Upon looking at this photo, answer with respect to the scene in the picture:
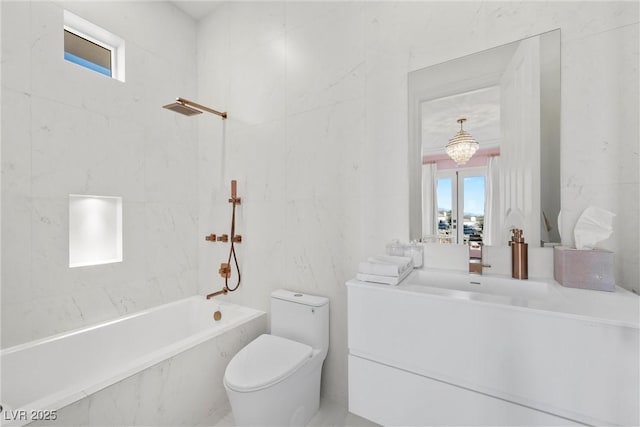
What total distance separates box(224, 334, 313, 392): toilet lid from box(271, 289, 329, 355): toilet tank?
0.27 feet

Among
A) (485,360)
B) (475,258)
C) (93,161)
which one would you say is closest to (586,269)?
(475,258)

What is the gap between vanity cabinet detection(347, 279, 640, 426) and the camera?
80 cm

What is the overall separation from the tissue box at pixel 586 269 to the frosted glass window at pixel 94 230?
8.64 feet

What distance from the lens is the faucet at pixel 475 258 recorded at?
4.47 ft

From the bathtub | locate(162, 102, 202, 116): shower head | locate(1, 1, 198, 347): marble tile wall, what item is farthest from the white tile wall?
locate(162, 102, 202, 116): shower head

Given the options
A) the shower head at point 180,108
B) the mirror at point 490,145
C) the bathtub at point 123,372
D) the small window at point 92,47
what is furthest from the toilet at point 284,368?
the small window at point 92,47

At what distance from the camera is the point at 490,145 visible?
1385 millimetres

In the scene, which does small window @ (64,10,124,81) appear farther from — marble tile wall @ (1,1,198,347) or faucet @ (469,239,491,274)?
faucet @ (469,239,491,274)

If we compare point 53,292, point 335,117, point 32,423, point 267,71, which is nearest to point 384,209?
point 335,117

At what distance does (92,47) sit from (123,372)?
218 cm

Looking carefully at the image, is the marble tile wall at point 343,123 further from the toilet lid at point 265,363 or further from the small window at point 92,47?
the small window at point 92,47

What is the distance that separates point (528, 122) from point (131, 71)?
8.58 feet

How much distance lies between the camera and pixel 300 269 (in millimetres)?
1949

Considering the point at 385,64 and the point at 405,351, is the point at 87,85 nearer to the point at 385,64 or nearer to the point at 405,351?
the point at 385,64
